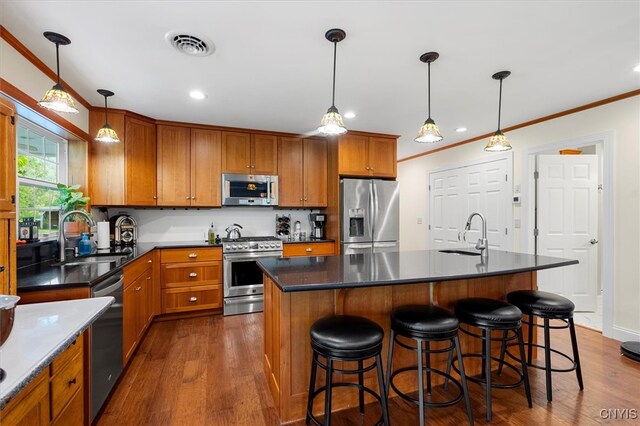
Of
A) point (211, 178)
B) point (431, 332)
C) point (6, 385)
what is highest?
point (211, 178)

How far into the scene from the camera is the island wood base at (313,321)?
1.82 meters

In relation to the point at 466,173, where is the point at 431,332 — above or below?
below

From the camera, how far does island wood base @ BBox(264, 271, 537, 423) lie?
5.96 feet

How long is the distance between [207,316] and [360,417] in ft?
8.05

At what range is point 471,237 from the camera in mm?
4566

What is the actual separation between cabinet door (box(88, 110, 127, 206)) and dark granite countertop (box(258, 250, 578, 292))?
231cm

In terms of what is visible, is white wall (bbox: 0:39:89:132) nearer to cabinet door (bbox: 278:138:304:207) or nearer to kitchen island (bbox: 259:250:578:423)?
kitchen island (bbox: 259:250:578:423)

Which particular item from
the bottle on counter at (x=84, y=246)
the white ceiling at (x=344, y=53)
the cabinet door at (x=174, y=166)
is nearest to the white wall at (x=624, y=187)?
the white ceiling at (x=344, y=53)

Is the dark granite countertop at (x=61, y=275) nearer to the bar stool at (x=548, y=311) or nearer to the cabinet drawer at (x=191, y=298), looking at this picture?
the cabinet drawer at (x=191, y=298)

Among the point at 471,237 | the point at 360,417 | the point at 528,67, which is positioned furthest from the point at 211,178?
the point at 471,237

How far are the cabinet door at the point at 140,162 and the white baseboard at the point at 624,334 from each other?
5.14 metres

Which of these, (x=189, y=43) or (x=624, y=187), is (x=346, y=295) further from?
(x=624, y=187)

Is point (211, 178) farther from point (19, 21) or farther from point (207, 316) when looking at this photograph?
point (19, 21)

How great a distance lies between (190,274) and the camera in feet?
11.7
